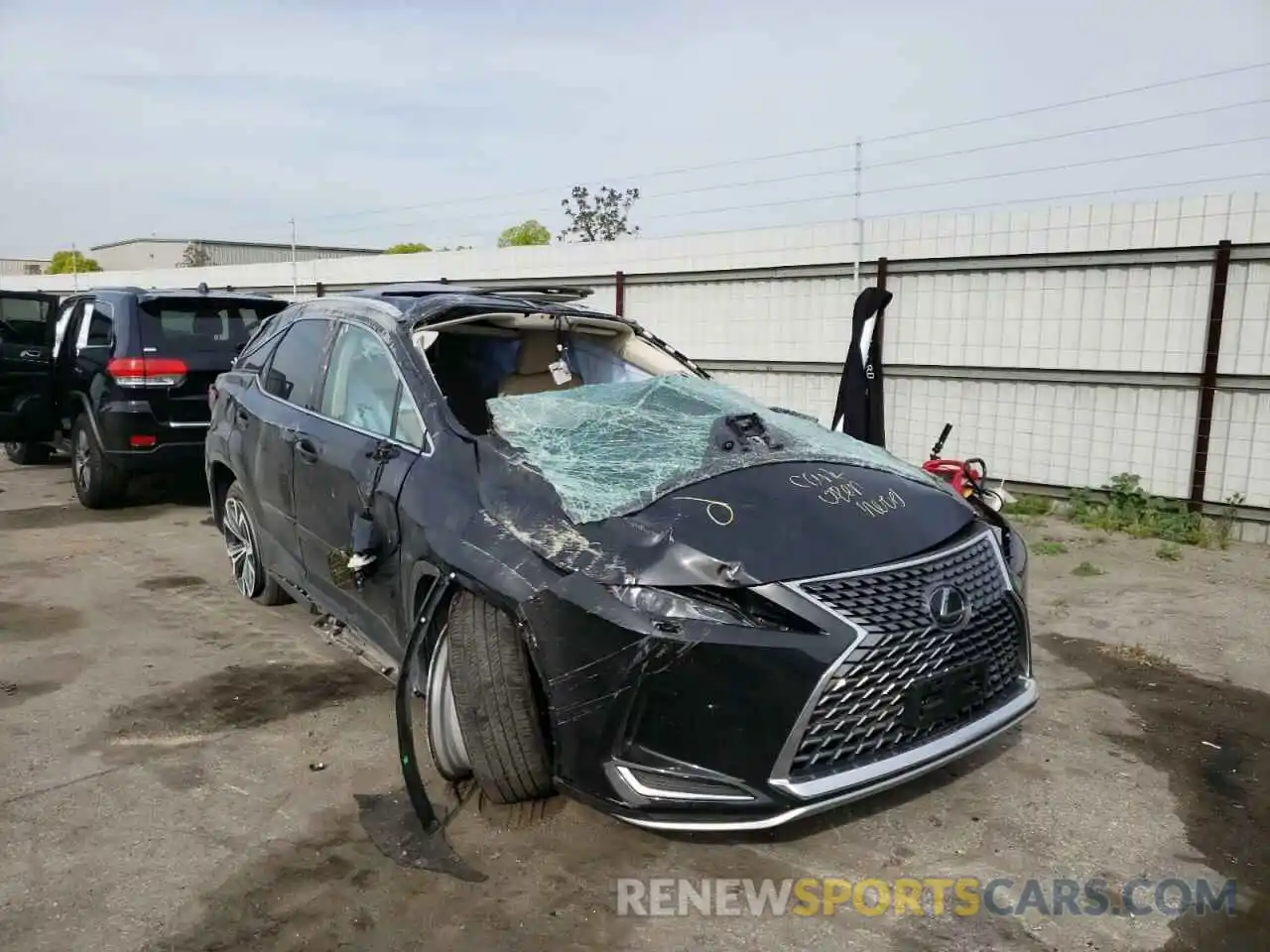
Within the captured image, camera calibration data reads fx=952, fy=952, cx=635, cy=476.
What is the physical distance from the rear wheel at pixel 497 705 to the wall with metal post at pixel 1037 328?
6.28m

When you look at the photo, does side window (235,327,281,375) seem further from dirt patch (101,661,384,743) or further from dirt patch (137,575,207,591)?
dirt patch (101,661,384,743)

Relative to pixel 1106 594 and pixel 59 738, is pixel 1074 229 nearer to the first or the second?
pixel 1106 594

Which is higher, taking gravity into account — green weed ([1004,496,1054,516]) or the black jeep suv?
the black jeep suv

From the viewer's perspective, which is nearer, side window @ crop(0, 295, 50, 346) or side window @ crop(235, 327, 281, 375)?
side window @ crop(235, 327, 281, 375)

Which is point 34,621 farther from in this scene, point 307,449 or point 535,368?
point 535,368

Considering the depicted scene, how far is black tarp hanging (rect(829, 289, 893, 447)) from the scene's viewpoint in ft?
27.0

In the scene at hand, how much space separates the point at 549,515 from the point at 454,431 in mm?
673

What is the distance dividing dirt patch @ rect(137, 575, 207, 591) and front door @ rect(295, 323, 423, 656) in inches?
75.1

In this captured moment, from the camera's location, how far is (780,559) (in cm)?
266

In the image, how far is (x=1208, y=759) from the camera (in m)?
3.65

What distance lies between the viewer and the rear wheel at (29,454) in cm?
1005

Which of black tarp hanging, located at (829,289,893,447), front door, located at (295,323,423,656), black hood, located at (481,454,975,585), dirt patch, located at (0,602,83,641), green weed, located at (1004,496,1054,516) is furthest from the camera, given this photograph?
black tarp hanging, located at (829,289,893,447)

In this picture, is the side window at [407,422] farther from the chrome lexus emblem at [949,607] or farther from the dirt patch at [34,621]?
the dirt patch at [34,621]

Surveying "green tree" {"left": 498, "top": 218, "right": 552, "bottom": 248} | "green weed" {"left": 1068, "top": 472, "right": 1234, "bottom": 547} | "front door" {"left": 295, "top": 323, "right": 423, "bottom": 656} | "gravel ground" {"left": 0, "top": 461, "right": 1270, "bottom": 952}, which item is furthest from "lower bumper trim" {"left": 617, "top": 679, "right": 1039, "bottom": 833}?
"green tree" {"left": 498, "top": 218, "right": 552, "bottom": 248}
